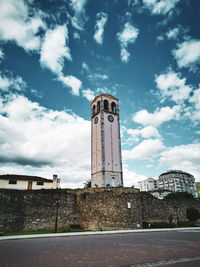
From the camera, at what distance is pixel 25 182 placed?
41906mm

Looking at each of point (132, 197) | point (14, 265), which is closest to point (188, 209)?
point (132, 197)

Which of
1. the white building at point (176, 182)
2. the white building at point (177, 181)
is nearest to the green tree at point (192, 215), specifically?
the white building at point (176, 182)

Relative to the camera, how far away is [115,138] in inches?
1510

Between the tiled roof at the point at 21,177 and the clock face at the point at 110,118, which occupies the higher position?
the clock face at the point at 110,118

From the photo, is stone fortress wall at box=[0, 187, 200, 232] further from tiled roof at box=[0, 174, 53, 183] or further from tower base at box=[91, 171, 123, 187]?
tiled roof at box=[0, 174, 53, 183]

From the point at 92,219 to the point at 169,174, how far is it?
99829 millimetres

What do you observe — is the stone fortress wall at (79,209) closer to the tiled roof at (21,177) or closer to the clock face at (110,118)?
the clock face at (110,118)

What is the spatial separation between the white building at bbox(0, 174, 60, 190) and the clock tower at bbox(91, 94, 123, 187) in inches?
514

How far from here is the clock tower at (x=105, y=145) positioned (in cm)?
3522

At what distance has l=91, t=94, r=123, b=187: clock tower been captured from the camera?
35219 millimetres

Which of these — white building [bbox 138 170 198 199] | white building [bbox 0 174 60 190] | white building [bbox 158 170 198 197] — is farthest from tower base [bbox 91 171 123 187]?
white building [bbox 158 170 198 197]

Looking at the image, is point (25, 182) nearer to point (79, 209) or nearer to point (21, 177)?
point (21, 177)

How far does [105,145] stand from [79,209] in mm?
13464

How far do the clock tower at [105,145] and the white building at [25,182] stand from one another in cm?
1306
